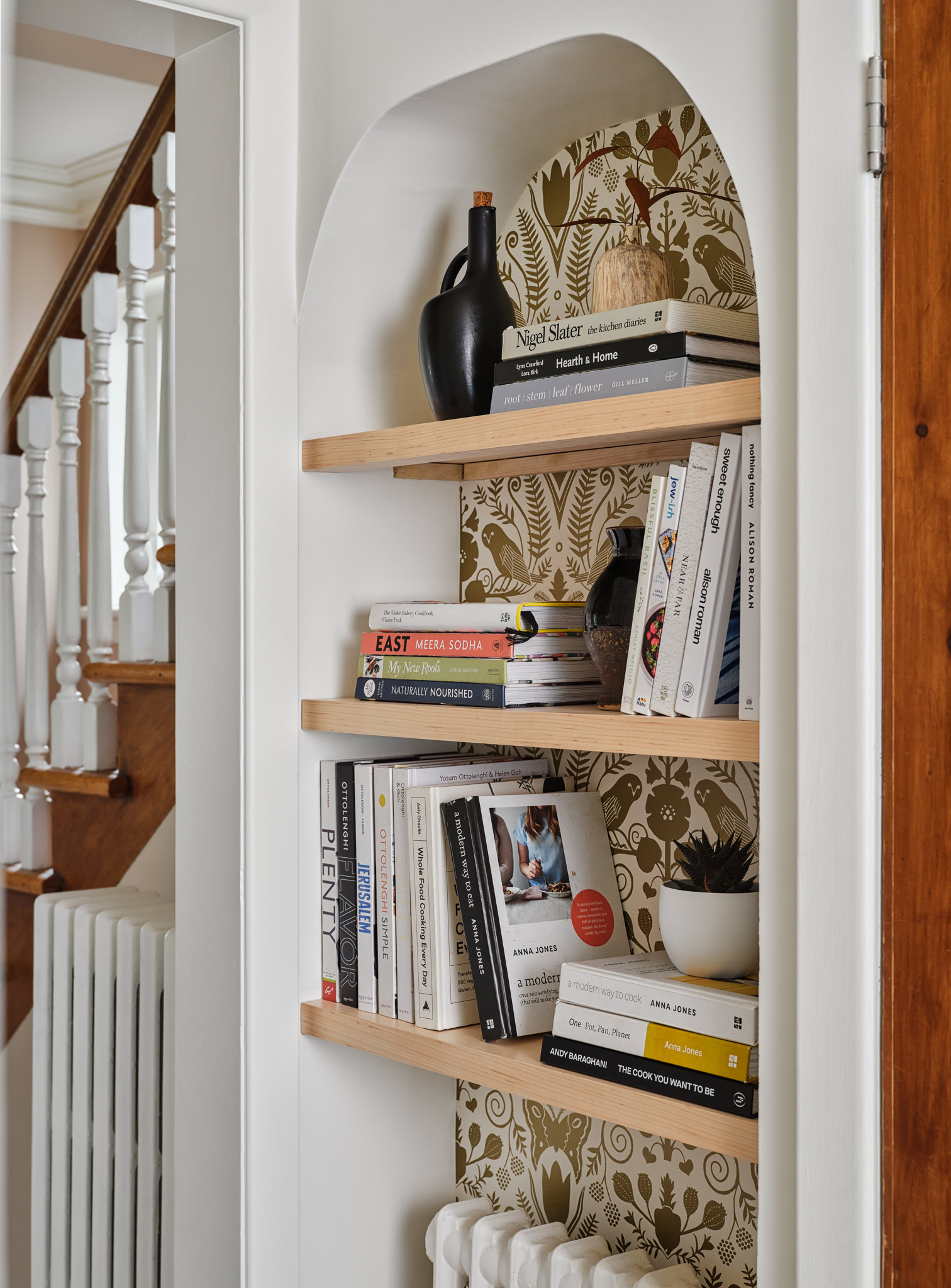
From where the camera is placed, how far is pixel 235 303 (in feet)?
5.33

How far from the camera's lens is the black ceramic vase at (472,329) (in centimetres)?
153

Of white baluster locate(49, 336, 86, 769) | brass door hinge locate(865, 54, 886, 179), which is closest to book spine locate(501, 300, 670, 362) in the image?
brass door hinge locate(865, 54, 886, 179)

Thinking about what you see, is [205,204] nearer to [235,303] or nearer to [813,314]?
[235,303]

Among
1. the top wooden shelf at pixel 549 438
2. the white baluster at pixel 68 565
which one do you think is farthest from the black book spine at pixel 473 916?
the white baluster at pixel 68 565

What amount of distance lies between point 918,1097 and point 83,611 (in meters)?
3.33

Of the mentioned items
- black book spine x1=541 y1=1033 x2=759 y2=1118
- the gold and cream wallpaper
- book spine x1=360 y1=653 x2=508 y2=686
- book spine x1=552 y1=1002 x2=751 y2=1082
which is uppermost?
book spine x1=360 y1=653 x2=508 y2=686

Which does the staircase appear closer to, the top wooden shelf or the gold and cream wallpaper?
the top wooden shelf

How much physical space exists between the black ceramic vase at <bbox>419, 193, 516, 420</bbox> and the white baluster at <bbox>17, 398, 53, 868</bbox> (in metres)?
1.27

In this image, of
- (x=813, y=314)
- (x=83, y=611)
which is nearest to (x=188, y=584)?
(x=813, y=314)

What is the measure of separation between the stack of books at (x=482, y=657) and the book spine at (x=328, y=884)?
0.13m

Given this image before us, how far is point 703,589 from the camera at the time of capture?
123cm

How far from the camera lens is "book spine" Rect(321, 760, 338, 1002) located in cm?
165

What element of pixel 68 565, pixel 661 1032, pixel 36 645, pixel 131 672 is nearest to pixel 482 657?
pixel 661 1032

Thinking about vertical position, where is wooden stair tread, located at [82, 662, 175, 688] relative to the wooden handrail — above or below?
below
